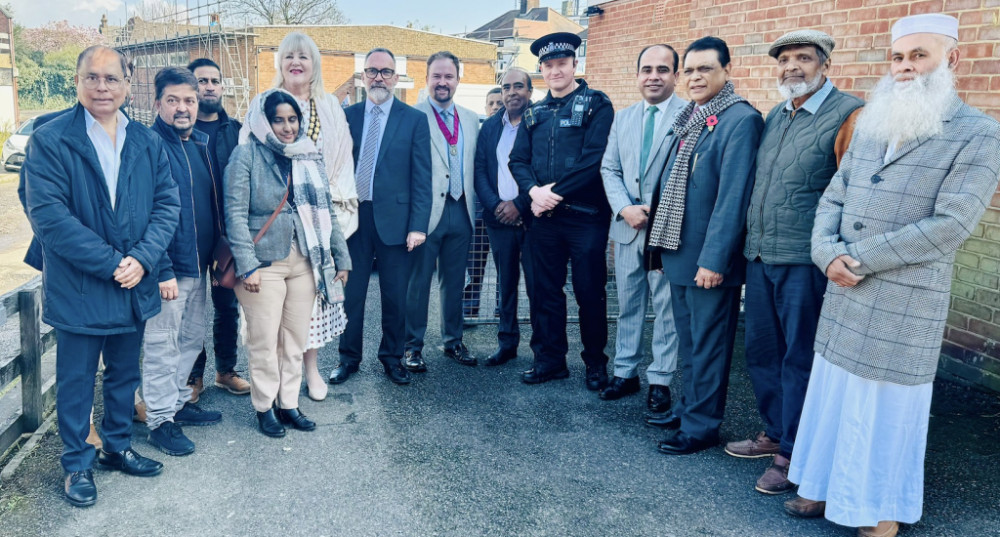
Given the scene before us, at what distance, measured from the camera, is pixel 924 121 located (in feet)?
9.48

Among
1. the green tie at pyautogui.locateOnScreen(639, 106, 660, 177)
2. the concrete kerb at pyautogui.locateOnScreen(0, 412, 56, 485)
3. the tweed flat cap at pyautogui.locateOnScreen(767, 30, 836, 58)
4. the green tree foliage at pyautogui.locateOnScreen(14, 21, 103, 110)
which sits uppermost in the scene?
the green tree foliage at pyautogui.locateOnScreen(14, 21, 103, 110)

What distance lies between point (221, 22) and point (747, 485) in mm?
37661

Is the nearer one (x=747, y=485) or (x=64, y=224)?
(x=64, y=224)

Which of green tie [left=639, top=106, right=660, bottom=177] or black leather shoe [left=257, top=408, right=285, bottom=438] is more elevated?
green tie [left=639, top=106, right=660, bottom=177]

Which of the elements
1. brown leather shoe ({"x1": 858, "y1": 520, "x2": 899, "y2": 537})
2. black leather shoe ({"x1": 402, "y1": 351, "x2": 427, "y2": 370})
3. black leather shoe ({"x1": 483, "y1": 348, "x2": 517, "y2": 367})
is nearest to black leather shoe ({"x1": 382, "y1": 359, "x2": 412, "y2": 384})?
black leather shoe ({"x1": 402, "y1": 351, "x2": 427, "y2": 370})

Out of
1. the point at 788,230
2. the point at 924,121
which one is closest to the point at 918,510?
the point at 788,230

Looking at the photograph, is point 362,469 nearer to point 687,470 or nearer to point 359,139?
point 687,470

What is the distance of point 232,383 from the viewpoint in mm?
4844

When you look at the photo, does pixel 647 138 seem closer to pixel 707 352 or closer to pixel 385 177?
pixel 707 352

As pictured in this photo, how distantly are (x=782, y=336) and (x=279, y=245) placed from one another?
282cm

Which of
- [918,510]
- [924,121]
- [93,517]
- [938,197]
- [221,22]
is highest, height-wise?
[221,22]

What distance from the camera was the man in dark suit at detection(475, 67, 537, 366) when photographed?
530cm

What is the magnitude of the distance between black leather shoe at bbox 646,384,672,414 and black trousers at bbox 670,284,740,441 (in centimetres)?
48

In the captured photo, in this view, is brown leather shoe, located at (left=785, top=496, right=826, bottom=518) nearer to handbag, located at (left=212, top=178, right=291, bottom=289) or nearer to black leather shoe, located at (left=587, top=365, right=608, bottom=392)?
black leather shoe, located at (left=587, top=365, right=608, bottom=392)
